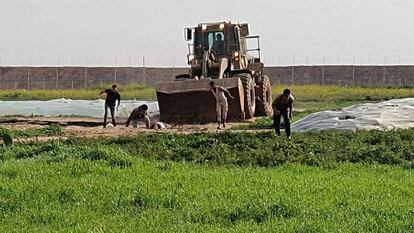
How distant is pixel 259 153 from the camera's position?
1552cm

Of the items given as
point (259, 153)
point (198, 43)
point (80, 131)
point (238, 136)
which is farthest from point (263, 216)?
point (198, 43)

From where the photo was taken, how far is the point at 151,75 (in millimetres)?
76750

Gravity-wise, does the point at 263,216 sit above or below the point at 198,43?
below

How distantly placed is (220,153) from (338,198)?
608 centimetres

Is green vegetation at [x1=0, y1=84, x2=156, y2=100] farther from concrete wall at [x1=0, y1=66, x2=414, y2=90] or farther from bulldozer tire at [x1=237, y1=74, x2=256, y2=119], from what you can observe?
bulldozer tire at [x1=237, y1=74, x2=256, y2=119]

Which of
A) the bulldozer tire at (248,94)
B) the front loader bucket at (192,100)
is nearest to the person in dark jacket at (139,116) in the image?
the front loader bucket at (192,100)

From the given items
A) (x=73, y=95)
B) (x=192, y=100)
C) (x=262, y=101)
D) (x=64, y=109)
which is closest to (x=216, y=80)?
(x=192, y=100)

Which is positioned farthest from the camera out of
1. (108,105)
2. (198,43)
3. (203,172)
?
(198,43)

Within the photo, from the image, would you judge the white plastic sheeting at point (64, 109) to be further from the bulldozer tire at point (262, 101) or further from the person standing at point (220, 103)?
the person standing at point (220, 103)

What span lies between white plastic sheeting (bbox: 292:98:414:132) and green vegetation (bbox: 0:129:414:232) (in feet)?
14.4

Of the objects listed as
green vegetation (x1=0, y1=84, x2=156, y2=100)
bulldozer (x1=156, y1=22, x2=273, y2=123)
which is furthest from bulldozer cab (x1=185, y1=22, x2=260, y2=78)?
green vegetation (x1=0, y1=84, x2=156, y2=100)

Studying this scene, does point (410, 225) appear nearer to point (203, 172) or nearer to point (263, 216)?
point (263, 216)

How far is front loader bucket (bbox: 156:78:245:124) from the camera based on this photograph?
2681cm

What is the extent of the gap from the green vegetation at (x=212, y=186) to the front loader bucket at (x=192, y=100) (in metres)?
9.06
